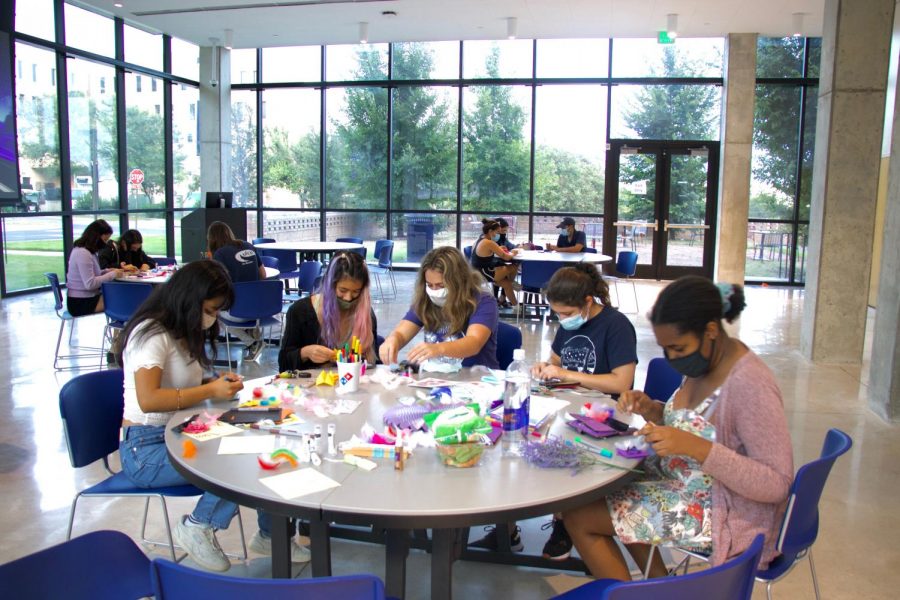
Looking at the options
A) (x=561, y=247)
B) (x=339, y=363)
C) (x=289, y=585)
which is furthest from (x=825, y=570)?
(x=561, y=247)

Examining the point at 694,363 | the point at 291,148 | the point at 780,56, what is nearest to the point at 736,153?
the point at 780,56

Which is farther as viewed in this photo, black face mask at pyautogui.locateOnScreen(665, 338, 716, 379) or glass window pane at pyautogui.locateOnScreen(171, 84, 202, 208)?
glass window pane at pyautogui.locateOnScreen(171, 84, 202, 208)

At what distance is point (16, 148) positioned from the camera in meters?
9.92

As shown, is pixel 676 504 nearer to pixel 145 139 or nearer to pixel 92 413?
pixel 92 413

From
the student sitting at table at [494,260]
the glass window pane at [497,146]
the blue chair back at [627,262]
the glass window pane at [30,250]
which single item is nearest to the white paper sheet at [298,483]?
the student sitting at table at [494,260]

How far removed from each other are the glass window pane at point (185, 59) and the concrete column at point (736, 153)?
9.45 meters

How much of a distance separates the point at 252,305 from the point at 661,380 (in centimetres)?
396

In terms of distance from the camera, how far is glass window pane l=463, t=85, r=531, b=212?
13.8 metres

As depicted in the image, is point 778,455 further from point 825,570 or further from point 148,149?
point 148,149

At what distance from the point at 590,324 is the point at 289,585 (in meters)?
2.24

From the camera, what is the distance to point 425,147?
14211mm

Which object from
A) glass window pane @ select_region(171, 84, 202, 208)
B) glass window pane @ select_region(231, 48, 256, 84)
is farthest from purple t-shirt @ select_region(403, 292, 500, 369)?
glass window pane @ select_region(231, 48, 256, 84)

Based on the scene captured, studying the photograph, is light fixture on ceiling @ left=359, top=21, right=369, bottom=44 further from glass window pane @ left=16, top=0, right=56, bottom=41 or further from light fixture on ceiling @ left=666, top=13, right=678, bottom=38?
light fixture on ceiling @ left=666, top=13, right=678, bottom=38

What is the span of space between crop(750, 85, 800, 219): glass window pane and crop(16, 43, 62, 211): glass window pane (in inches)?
439
